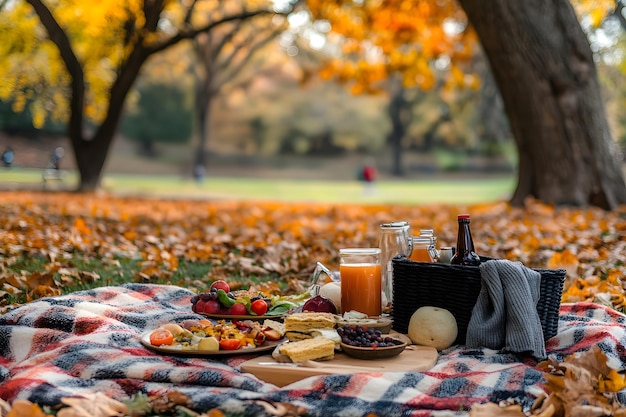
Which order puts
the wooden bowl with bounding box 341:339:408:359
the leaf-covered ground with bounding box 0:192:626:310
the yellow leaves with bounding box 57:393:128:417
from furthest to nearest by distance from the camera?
the leaf-covered ground with bounding box 0:192:626:310
the wooden bowl with bounding box 341:339:408:359
the yellow leaves with bounding box 57:393:128:417

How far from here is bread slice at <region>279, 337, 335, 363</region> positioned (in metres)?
3.01

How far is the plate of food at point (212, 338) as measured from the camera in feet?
10.4

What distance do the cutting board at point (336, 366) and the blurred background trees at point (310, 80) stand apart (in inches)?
519

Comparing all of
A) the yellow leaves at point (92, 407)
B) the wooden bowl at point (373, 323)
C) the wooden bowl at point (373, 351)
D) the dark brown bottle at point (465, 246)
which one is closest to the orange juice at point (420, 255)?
the dark brown bottle at point (465, 246)

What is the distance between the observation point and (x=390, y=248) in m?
3.98

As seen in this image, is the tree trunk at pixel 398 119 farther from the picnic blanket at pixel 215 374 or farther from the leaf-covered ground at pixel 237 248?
the picnic blanket at pixel 215 374

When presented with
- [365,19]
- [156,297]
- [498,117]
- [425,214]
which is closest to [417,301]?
[156,297]

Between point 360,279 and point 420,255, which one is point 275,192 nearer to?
point 420,255

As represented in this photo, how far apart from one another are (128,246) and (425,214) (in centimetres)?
615

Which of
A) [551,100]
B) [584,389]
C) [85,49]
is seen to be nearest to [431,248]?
[584,389]

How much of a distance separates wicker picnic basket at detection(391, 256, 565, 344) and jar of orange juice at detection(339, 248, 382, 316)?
0.13m

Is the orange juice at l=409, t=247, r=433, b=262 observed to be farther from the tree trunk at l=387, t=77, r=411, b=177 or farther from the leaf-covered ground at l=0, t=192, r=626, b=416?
the tree trunk at l=387, t=77, r=411, b=177

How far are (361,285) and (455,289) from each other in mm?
458

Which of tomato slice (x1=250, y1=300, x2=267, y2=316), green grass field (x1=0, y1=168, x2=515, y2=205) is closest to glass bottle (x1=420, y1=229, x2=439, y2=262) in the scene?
tomato slice (x1=250, y1=300, x2=267, y2=316)
